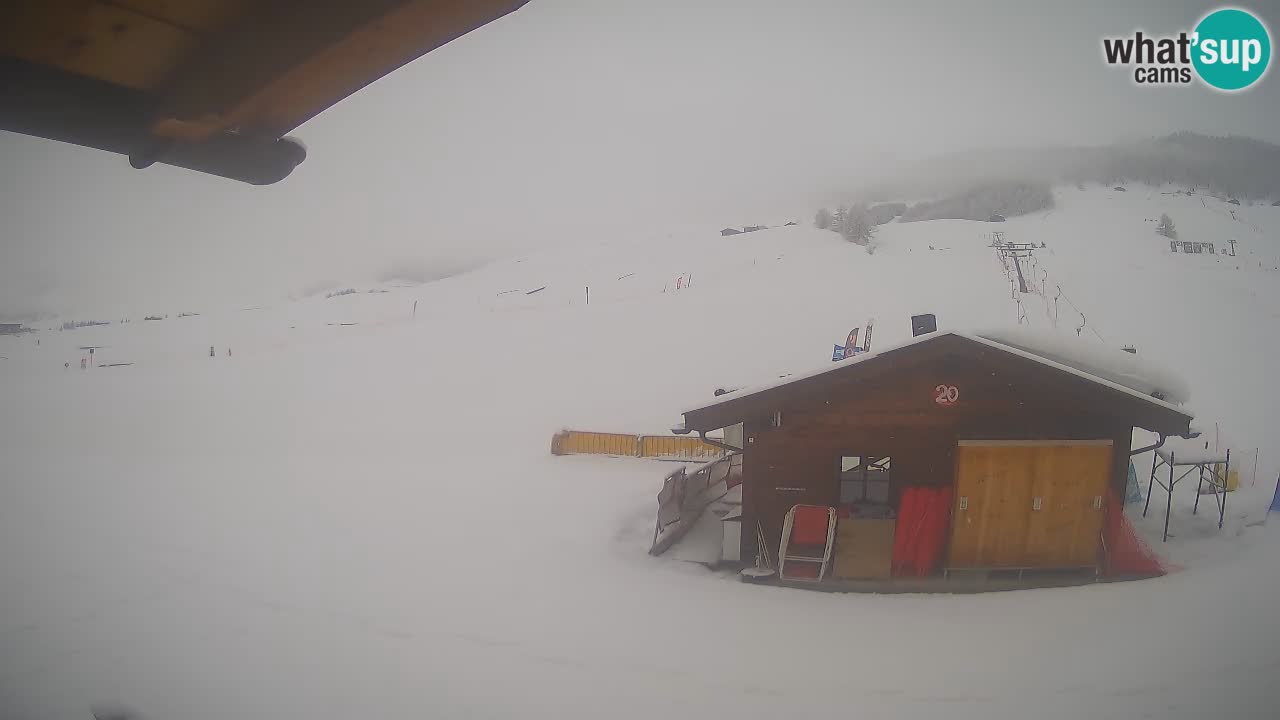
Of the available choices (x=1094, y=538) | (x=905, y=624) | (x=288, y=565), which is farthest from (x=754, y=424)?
(x=288, y=565)

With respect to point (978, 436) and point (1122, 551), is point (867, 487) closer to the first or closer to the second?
point (978, 436)

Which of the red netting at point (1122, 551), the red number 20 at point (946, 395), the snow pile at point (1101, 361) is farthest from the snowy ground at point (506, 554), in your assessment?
the red number 20 at point (946, 395)

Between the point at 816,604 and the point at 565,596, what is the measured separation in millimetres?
4090

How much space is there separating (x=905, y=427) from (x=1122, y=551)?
411 centimetres

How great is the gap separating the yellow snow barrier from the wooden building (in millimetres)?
9817

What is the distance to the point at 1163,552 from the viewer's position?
11.7 m

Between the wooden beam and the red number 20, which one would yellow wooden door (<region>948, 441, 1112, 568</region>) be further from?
the wooden beam

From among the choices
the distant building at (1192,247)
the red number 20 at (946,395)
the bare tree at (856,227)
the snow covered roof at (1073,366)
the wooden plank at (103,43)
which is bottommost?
the red number 20 at (946,395)

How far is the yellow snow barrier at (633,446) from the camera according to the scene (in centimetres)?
2134

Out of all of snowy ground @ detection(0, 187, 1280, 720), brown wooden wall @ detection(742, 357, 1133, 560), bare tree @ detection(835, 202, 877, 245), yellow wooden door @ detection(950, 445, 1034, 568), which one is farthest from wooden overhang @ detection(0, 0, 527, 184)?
bare tree @ detection(835, 202, 877, 245)

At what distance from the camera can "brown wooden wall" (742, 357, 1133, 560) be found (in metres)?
11.0

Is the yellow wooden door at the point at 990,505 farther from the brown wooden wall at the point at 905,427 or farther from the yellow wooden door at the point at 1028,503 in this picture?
the brown wooden wall at the point at 905,427

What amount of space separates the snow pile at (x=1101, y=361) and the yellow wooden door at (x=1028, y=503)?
5.08 ft

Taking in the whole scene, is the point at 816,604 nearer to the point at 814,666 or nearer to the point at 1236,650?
the point at 814,666
